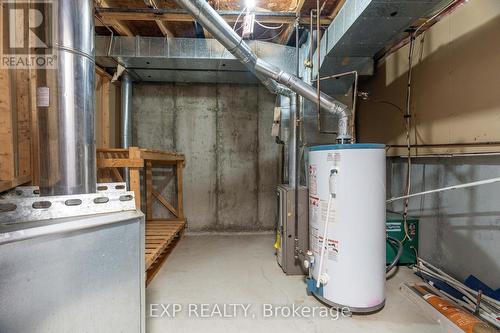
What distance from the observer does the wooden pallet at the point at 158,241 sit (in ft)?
6.75

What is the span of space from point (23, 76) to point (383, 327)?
110 inches

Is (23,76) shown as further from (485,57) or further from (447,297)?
(447,297)

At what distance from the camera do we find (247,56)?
6.48ft

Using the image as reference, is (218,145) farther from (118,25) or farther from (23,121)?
(23,121)

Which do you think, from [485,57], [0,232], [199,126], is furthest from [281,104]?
[0,232]

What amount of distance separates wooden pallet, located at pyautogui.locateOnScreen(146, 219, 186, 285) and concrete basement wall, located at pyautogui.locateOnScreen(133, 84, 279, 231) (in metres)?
0.35

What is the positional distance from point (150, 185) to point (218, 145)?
3.37 feet

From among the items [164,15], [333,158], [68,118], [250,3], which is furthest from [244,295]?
[164,15]

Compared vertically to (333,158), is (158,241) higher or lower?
lower

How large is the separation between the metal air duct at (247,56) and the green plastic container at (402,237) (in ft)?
3.57

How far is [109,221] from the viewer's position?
31.5 inches

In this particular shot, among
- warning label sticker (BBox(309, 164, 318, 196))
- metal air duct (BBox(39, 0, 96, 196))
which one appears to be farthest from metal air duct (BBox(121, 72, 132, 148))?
warning label sticker (BBox(309, 164, 318, 196))

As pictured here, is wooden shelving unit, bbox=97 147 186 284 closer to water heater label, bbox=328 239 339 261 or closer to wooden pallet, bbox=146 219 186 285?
wooden pallet, bbox=146 219 186 285

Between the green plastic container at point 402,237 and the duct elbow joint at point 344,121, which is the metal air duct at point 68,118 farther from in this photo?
the green plastic container at point 402,237
